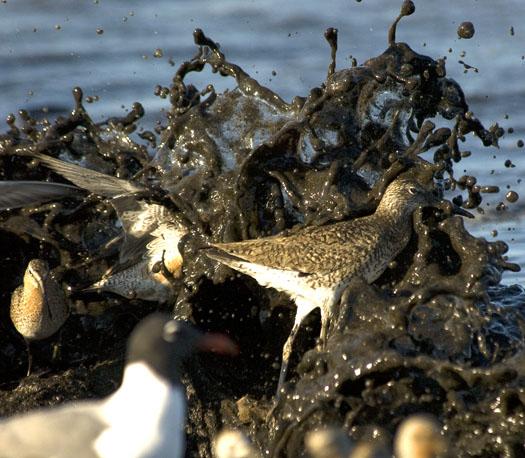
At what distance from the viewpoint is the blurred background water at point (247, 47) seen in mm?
12055

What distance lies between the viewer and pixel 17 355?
784cm

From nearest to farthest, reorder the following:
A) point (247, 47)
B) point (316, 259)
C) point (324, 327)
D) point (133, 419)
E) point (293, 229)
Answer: point (133, 419) < point (324, 327) < point (316, 259) < point (293, 229) < point (247, 47)

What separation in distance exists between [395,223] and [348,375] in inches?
47.8

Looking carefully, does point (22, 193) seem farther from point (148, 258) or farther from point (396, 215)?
point (396, 215)

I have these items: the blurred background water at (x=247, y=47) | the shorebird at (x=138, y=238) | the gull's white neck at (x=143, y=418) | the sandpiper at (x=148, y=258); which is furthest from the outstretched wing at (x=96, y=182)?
the blurred background water at (x=247, y=47)

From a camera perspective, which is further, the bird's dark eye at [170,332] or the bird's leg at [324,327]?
the bird's leg at [324,327]

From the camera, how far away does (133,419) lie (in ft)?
16.8

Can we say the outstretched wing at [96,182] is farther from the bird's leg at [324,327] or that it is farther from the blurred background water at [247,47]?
the blurred background water at [247,47]

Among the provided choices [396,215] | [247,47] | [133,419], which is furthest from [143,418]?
[247,47]

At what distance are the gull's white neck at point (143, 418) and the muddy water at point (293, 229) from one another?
1.18 meters

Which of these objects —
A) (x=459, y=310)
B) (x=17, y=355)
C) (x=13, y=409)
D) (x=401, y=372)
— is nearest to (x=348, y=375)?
(x=401, y=372)

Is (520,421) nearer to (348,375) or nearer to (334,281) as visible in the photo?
(348,375)

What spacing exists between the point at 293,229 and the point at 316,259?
370 mm

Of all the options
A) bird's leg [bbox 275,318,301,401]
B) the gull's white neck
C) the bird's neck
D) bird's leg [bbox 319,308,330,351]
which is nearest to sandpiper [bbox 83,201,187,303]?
bird's leg [bbox 275,318,301,401]
